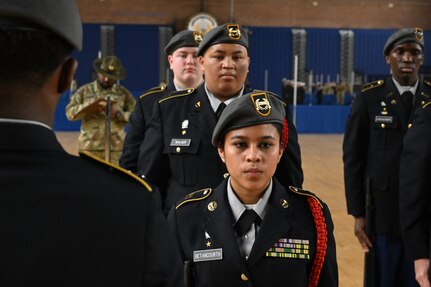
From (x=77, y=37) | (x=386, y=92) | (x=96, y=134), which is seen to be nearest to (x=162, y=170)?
(x=386, y=92)

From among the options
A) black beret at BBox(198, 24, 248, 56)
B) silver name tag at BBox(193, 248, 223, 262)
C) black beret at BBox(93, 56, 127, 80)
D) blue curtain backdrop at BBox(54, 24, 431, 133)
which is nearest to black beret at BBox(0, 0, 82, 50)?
silver name tag at BBox(193, 248, 223, 262)

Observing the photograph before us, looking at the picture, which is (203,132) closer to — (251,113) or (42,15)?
(251,113)

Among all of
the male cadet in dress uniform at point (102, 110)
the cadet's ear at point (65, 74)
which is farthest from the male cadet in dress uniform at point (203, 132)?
the male cadet in dress uniform at point (102, 110)

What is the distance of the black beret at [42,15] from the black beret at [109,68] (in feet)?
16.1

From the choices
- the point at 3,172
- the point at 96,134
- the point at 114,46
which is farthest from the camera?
the point at 114,46

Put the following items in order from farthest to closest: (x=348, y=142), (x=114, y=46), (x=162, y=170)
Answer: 1. (x=114, y=46)
2. (x=348, y=142)
3. (x=162, y=170)

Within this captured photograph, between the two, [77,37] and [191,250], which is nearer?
[77,37]

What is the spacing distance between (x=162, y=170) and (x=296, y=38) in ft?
59.8

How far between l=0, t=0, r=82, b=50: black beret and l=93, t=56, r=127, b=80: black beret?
4900 mm

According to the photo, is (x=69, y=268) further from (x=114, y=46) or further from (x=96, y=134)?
(x=114, y=46)

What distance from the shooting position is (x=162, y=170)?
118 inches

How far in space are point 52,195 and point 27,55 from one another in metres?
0.20

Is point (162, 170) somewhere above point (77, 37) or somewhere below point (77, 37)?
below

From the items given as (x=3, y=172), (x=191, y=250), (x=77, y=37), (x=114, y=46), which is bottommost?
(x=191, y=250)
